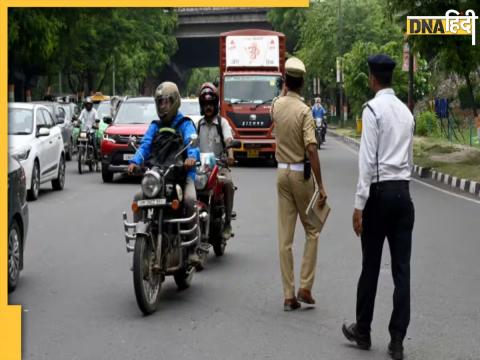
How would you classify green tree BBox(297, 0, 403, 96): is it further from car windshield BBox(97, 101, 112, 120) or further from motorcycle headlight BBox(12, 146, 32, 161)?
motorcycle headlight BBox(12, 146, 32, 161)

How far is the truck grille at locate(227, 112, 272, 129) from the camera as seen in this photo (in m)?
27.2

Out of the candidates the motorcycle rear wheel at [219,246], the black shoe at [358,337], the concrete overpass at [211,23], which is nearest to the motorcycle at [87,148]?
the motorcycle rear wheel at [219,246]

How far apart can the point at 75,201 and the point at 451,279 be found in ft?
29.6

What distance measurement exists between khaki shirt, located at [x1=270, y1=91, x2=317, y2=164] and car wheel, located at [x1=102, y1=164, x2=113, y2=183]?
1362 cm

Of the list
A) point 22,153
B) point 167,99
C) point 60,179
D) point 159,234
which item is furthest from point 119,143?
point 159,234

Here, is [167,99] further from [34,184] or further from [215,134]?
[34,184]

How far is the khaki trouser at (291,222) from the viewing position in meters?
8.10

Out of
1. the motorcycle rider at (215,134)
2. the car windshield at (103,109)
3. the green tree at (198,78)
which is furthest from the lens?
the green tree at (198,78)

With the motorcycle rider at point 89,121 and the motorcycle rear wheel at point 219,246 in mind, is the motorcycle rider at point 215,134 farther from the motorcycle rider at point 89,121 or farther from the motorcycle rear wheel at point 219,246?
the motorcycle rider at point 89,121

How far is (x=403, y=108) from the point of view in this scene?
6832 mm

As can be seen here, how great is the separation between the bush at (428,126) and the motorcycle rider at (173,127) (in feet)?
104

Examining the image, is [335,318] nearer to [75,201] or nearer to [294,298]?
[294,298]

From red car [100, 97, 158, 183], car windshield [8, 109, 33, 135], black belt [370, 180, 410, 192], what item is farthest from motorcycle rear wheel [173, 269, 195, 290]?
red car [100, 97, 158, 183]

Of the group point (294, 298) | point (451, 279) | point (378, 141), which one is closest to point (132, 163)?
point (294, 298)
